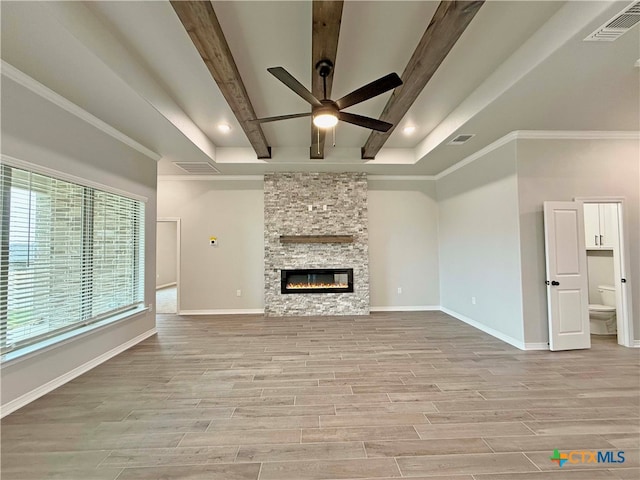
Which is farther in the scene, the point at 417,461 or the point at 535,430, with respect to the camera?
the point at 535,430

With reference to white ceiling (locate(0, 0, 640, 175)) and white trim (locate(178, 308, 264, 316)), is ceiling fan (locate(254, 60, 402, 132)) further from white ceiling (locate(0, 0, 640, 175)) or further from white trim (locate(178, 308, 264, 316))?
white trim (locate(178, 308, 264, 316))

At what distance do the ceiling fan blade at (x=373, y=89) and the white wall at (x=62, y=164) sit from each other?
112 inches

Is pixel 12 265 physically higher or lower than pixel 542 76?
lower

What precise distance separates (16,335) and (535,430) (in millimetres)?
4372

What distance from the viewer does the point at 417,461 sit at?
6.12 ft

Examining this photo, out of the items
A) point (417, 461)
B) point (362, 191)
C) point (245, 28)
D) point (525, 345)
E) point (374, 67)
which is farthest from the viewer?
point (362, 191)

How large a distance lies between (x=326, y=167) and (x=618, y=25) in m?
4.16

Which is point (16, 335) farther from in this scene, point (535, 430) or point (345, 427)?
point (535, 430)

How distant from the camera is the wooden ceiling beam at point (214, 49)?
6.52 feet

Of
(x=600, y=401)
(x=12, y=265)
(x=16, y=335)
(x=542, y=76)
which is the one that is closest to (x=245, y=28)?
(x=542, y=76)

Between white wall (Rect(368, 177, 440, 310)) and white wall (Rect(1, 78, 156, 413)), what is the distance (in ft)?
14.5

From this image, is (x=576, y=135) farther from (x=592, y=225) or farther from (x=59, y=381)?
(x=59, y=381)

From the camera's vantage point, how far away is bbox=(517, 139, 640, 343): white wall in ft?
12.6

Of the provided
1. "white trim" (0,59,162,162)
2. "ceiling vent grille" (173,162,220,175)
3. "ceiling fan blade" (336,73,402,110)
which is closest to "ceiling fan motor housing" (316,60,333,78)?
"ceiling fan blade" (336,73,402,110)
